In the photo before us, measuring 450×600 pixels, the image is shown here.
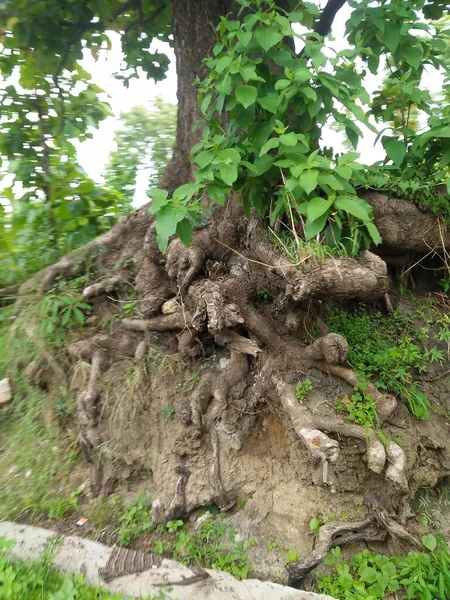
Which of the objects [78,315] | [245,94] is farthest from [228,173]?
[78,315]

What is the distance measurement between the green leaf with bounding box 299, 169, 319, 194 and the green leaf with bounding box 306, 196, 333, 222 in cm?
7

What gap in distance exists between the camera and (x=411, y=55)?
2988 mm

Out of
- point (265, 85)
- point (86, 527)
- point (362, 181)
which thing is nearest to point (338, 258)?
point (362, 181)

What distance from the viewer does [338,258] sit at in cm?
278

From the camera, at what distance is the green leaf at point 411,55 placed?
2.98 m

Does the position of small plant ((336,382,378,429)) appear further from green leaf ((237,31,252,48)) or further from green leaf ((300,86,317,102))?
green leaf ((237,31,252,48))

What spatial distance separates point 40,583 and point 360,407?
2237mm

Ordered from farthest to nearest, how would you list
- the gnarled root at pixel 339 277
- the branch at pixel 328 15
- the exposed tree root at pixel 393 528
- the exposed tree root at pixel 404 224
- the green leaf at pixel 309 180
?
the branch at pixel 328 15, the exposed tree root at pixel 404 224, the exposed tree root at pixel 393 528, the gnarled root at pixel 339 277, the green leaf at pixel 309 180

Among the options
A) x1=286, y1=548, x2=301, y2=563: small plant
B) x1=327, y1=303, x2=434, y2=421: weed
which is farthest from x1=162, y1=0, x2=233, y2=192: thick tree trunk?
x1=286, y1=548, x2=301, y2=563: small plant

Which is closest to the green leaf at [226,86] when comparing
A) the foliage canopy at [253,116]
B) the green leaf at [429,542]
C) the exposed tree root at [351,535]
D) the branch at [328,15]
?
the foliage canopy at [253,116]

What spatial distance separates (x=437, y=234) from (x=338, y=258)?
1184 millimetres

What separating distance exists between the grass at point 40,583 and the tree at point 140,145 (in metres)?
3.57

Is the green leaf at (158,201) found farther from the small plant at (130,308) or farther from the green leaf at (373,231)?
the small plant at (130,308)

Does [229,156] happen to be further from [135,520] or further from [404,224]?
[135,520]
